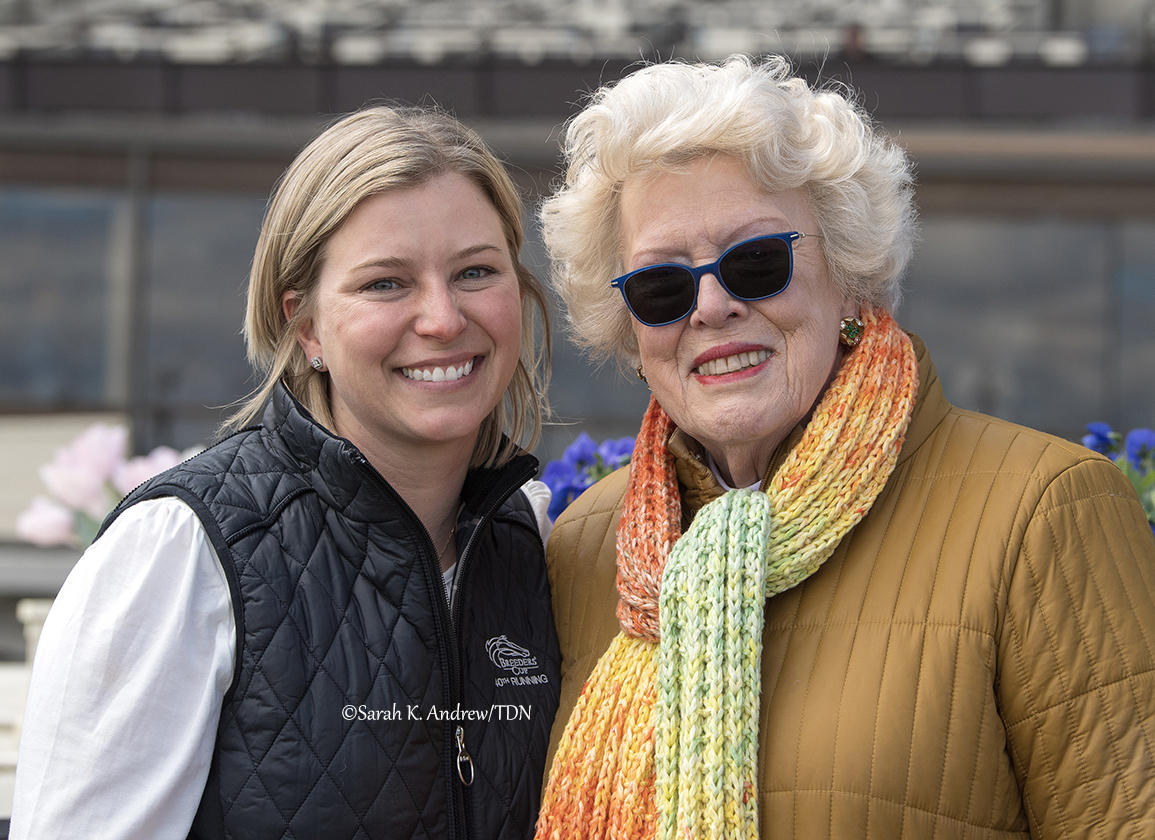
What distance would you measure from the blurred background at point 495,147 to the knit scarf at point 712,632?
4.86m

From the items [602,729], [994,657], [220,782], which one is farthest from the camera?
[602,729]

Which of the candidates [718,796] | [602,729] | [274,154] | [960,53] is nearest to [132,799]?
[602,729]

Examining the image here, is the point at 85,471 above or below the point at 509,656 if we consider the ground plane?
below

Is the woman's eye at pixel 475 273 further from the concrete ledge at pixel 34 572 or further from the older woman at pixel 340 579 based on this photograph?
the concrete ledge at pixel 34 572

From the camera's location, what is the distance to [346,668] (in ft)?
6.06

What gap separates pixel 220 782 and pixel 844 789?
980 millimetres

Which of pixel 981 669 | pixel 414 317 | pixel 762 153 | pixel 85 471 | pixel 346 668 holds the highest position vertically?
pixel 762 153

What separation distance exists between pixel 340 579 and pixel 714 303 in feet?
2.70

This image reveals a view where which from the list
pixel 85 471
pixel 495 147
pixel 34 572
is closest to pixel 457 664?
pixel 85 471

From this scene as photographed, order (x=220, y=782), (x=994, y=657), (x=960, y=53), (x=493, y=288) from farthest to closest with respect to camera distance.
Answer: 1. (x=960, y=53)
2. (x=493, y=288)
3. (x=220, y=782)
4. (x=994, y=657)

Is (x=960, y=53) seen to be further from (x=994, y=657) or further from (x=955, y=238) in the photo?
(x=994, y=657)

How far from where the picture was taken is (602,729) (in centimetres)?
192

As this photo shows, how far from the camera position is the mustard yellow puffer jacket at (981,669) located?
1576mm

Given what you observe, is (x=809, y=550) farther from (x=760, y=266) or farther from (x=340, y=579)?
(x=340, y=579)
